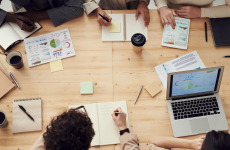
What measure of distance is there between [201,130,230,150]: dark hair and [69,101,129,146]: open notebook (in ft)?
1.48

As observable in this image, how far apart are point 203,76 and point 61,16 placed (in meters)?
→ 1.10

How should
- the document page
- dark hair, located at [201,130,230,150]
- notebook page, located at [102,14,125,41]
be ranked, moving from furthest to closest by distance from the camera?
notebook page, located at [102,14,125,41]
the document page
dark hair, located at [201,130,230,150]

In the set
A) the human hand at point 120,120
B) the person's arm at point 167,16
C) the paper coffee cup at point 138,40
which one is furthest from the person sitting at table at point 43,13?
the human hand at point 120,120

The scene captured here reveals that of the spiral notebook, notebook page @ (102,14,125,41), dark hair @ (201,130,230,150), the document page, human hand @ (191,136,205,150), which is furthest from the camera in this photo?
notebook page @ (102,14,125,41)

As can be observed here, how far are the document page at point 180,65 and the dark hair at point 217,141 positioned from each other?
0.50 m

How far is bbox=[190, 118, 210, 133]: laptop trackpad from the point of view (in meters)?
1.06

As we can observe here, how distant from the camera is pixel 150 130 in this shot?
108 centimetres

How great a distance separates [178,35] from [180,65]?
249 mm

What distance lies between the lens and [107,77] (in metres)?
1.22

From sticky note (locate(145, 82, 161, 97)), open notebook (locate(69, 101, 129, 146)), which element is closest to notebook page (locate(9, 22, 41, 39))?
open notebook (locate(69, 101, 129, 146))

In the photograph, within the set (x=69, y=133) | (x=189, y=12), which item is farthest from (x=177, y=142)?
(x=189, y=12)

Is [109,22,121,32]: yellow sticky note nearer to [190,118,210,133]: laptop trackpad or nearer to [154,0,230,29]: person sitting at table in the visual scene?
[154,0,230,29]: person sitting at table

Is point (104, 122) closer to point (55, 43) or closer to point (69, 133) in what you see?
point (69, 133)

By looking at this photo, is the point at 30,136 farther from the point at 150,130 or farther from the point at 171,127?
the point at 171,127
